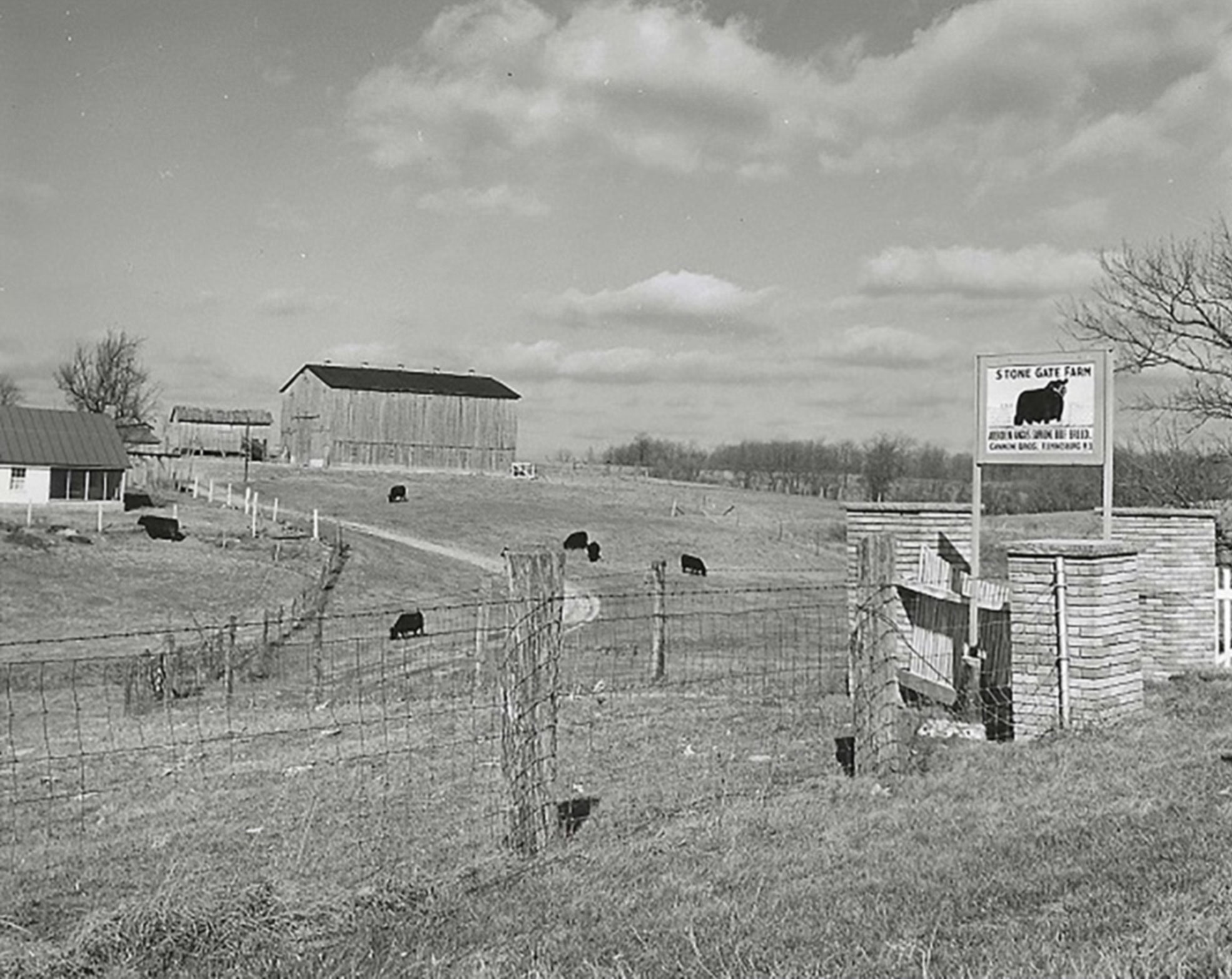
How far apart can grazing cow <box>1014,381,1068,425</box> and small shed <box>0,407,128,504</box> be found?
4083 centimetres

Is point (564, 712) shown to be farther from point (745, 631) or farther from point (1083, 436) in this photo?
point (745, 631)

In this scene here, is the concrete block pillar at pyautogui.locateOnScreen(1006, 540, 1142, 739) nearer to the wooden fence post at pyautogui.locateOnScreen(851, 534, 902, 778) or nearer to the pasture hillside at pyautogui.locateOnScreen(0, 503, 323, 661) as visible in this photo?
the wooden fence post at pyautogui.locateOnScreen(851, 534, 902, 778)

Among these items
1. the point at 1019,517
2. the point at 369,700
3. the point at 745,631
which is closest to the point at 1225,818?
the point at 369,700

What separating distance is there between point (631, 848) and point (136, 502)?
144ft

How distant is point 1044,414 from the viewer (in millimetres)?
11805

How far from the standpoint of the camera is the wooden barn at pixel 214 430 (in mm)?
78875

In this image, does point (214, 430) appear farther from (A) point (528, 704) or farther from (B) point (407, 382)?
(A) point (528, 704)

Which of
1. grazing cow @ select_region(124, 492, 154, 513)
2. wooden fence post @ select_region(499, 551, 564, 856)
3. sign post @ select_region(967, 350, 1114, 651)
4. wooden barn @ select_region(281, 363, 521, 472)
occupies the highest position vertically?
wooden barn @ select_region(281, 363, 521, 472)

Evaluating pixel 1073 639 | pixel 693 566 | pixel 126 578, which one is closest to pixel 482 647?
pixel 1073 639

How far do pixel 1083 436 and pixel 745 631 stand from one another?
507 inches

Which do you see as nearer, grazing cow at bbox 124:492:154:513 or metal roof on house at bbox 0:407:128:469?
metal roof on house at bbox 0:407:128:469

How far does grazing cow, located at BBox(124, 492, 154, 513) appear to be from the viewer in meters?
45.1

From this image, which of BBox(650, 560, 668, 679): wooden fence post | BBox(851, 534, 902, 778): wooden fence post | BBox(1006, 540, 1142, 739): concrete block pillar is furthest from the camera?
BBox(650, 560, 668, 679): wooden fence post

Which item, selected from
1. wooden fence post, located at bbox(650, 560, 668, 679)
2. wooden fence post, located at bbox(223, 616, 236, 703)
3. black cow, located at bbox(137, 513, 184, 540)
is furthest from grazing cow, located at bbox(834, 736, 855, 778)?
black cow, located at bbox(137, 513, 184, 540)
